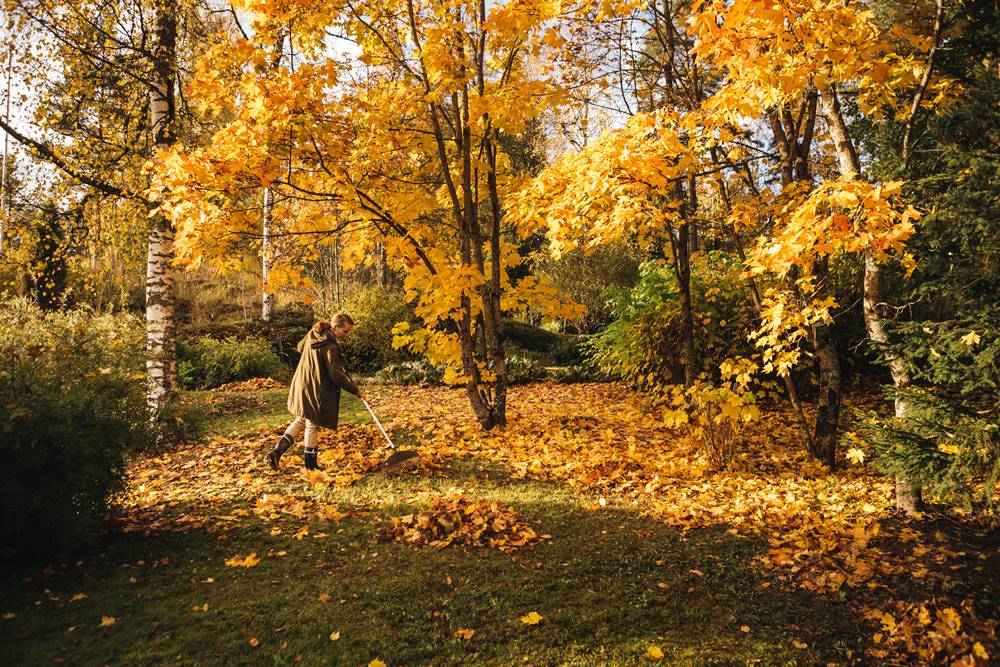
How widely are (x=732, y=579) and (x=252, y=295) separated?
19.5 m

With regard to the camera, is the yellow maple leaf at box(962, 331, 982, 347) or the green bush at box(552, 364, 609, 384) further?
the green bush at box(552, 364, 609, 384)

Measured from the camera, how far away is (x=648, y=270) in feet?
29.0

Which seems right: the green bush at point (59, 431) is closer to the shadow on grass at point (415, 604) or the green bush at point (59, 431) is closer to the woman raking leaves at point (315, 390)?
the shadow on grass at point (415, 604)

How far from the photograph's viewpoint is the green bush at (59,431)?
3.33m

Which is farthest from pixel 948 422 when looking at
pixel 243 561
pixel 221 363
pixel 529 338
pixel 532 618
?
pixel 529 338

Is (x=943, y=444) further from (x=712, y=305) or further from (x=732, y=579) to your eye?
(x=712, y=305)

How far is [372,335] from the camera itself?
573 inches

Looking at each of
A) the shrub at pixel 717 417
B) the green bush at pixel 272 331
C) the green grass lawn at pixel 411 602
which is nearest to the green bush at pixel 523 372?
the shrub at pixel 717 417

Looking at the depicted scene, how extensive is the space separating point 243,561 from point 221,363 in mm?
9568

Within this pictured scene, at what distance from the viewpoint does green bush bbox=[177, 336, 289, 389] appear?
11781 mm

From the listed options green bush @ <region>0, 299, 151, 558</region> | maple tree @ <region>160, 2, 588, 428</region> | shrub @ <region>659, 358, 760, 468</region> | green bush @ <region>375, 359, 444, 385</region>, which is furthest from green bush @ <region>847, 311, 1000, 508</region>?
green bush @ <region>375, 359, 444, 385</region>

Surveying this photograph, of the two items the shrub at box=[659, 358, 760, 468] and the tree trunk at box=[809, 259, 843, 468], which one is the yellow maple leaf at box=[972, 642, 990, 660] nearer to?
the shrub at box=[659, 358, 760, 468]

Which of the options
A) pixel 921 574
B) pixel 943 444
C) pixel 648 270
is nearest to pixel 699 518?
pixel 921 574

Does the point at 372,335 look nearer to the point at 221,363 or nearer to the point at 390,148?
the point at 221,363
